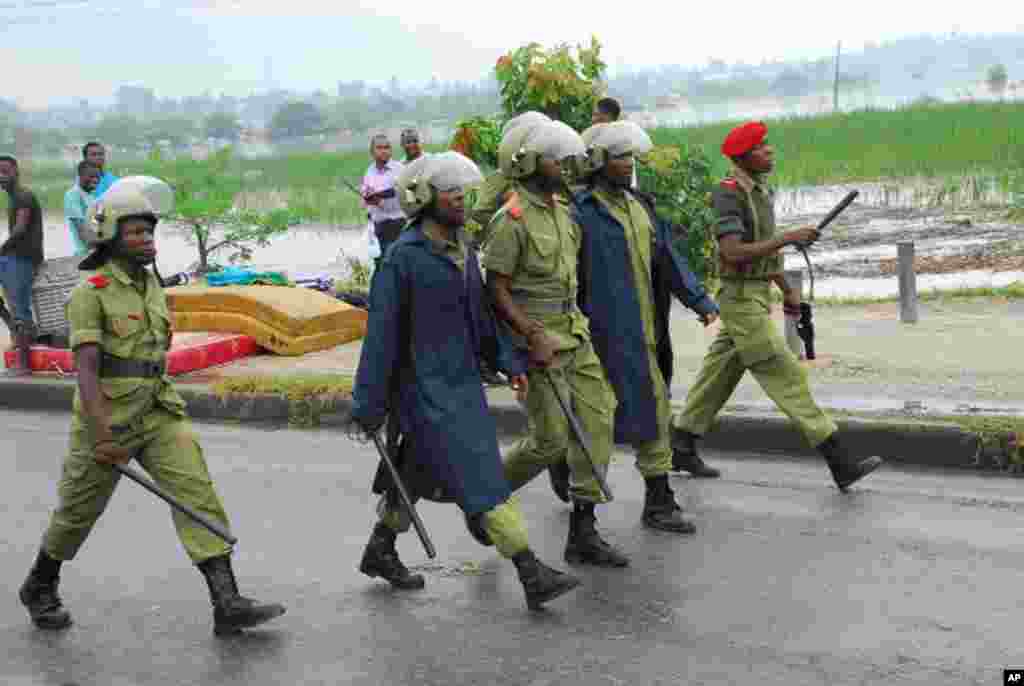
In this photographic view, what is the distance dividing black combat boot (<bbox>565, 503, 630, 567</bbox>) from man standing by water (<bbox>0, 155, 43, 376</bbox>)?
6322mm

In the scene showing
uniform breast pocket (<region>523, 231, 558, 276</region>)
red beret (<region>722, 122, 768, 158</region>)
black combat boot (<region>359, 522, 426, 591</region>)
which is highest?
red beret (<region>722, 122, 768, 158</region>)

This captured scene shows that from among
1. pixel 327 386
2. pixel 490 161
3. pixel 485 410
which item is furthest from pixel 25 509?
pixel 490 161

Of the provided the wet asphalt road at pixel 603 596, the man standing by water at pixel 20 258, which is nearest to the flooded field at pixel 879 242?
the man standing by water at pixel 20 258

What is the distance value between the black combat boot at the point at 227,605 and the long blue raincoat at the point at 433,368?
0.72 m

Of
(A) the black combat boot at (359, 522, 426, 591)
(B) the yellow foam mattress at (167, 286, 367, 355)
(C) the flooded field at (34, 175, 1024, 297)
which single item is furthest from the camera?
(C) the flooded field at (34, 175, 1024, 297)

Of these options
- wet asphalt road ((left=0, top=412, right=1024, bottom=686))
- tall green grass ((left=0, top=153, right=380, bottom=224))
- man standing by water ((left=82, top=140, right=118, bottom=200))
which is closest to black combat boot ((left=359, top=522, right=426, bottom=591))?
wet asphalt road ((left=0, top=412, right=1024, bottom=686))

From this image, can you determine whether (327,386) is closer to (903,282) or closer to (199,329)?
(199,329)

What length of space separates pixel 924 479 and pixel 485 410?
2.55m

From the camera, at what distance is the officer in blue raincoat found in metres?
6.19

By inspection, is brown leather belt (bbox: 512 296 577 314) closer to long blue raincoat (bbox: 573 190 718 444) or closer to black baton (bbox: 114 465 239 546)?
long blue raincoat (bbox: 573 190 718 444)

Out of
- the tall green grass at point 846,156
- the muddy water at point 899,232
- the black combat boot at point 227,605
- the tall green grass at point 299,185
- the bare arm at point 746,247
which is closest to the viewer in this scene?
the black combat boot at point 227,605

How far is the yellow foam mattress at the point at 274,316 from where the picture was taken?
11852 mm

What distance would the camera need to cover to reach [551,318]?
22.1 feet

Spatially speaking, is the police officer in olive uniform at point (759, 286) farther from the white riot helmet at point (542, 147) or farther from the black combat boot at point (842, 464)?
the white riot helmet at point (542, 147)
